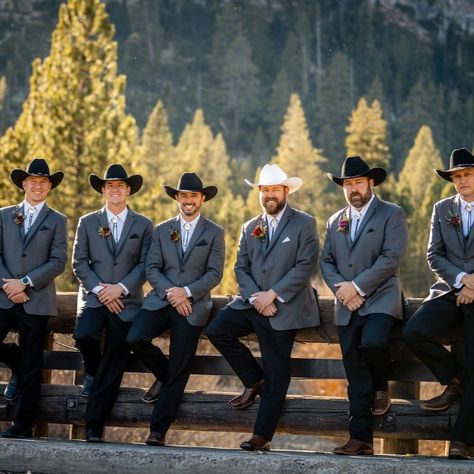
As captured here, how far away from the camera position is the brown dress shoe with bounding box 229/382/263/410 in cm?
803

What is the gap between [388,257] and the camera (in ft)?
25.2

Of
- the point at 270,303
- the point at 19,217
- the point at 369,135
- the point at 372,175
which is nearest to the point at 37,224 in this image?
the point at 19,217

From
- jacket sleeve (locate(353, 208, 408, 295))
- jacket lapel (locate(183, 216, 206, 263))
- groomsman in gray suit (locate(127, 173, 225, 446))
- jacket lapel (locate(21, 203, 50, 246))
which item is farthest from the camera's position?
jacket lapel (locate(21, 203, 50, 246))

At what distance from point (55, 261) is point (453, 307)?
11.1ft

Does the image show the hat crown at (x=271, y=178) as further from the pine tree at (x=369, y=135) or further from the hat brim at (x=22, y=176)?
the pine tree at (x=369, y=135)

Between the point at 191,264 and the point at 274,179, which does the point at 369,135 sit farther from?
the point at 191,264

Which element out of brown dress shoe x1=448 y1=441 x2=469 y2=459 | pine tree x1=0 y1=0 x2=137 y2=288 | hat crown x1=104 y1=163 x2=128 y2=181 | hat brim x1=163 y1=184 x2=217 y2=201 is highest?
pine tree x1=0 y1=0 x2=137 y2=288

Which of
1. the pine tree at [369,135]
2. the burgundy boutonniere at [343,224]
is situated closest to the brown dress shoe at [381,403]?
the burgundy boutonniere at [343,224]

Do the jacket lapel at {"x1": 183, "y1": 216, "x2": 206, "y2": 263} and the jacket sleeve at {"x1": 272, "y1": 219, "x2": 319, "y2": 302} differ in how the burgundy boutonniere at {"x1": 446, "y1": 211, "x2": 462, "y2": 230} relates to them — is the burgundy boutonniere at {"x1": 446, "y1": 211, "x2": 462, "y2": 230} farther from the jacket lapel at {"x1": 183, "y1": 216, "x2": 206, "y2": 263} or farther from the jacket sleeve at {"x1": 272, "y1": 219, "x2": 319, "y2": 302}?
the jacket lapel at {"x1": 183, "y1": 216, "x2": 206, "y2": 263}

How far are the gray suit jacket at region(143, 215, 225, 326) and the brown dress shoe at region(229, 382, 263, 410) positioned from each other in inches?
26.7

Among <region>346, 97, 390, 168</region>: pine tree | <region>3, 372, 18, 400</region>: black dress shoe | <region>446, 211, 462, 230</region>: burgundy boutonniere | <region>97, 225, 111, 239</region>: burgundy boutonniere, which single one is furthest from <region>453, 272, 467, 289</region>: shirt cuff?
<region>346, 97, 390, 168</region>: pine tree

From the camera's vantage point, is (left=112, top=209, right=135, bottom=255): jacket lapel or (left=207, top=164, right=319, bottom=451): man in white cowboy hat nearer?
(left=207, top=164, right=319, bottom=451): man in white cowboy hat

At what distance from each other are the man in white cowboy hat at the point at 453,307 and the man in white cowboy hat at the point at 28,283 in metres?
3.12

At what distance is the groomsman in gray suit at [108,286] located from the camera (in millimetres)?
8180
